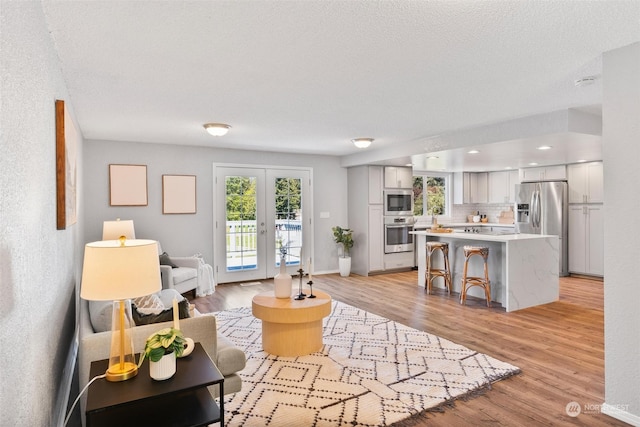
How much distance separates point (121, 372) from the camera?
176 cm

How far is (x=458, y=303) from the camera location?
17.1 ft

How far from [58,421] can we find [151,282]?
1171mm

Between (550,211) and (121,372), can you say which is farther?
(550,211)

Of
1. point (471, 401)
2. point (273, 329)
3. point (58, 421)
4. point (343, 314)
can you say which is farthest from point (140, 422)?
point (343, 314)

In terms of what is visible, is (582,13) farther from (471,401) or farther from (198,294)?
(198,294)

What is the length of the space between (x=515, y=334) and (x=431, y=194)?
5.33 m

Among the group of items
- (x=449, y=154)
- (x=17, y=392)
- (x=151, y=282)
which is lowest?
(x=17, y=392)

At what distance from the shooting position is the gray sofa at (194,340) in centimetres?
203

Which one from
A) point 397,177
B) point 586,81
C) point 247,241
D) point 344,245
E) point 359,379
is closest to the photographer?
point 359,379

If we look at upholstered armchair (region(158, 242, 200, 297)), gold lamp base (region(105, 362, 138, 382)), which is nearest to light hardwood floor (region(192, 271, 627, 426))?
upholstered armchair (region(158, 242, 200, 297))

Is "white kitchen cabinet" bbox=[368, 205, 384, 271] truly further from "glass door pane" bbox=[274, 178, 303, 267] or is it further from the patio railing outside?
the patio railing outside

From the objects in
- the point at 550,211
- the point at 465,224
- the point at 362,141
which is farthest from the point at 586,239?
the point at 362,141

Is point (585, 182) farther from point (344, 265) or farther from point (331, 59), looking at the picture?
point (331, 59)

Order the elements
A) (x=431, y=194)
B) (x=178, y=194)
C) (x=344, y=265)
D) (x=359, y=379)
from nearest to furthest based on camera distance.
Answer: (x=359, y=379), (x=178, y=194), (x=344, y=265), (x=431, y=194)
